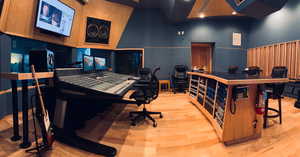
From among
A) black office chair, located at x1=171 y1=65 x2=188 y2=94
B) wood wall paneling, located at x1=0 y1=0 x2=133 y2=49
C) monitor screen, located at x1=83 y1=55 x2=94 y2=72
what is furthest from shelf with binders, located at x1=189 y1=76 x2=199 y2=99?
wood wall paneling, located at x1=0 y1=0 x2=133 y2=49

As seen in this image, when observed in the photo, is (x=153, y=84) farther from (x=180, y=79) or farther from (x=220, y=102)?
(x=180, y=79)

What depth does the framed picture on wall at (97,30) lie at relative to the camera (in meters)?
4.31

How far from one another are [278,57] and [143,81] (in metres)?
5.07

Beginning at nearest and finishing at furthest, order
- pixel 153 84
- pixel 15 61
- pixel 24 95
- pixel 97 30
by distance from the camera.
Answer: pixel 24 95, pixel 153 84, pixel 15 61, pixel 97 30

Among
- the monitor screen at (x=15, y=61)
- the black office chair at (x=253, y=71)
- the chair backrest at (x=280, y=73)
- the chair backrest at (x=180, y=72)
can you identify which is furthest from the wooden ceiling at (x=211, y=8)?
the monitor screen at (x=15, y=61)

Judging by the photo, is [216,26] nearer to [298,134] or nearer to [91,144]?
[298,134]

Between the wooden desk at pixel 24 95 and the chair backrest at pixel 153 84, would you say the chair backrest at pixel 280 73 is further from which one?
the wooden desk at pixel 24 95

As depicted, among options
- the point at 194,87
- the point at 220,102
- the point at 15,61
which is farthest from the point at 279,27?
the point at 15,61

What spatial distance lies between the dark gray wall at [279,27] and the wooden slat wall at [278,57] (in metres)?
0.21

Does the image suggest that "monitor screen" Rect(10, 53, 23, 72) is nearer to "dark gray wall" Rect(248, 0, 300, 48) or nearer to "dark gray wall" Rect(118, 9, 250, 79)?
"dark gray wall" Rect(118, 9, 250, 79)

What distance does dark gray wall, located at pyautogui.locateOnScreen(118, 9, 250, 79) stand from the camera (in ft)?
17.4

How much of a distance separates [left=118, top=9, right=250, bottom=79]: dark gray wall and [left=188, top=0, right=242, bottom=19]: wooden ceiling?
440mm

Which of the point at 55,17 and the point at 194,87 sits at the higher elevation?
the point at 55,17

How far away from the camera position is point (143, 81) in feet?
8.83
